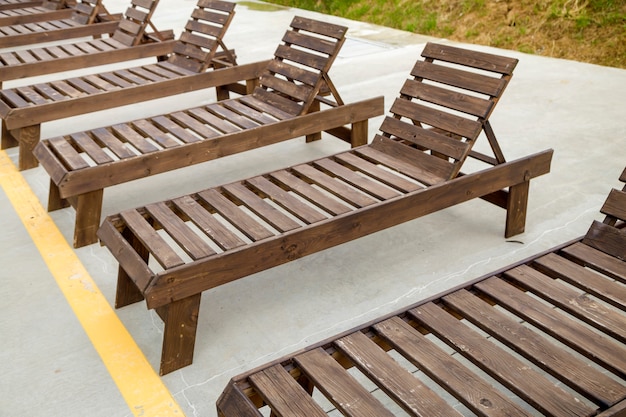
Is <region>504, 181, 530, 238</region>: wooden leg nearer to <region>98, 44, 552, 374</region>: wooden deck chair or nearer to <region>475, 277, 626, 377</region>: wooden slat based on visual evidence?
<region>98, 44, 552, 374</region>: wooden deck chair

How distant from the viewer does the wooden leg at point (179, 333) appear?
10.7 feet

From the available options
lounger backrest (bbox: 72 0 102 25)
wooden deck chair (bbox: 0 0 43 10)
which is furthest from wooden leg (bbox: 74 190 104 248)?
wooden deck chair (bbox: 0 0 43 10)

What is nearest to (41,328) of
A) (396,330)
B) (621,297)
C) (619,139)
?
(396,330)

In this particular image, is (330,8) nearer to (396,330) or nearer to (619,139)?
(619,139)

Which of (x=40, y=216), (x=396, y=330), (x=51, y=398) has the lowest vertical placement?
(x=40, y=216)

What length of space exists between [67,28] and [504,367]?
8.17 m

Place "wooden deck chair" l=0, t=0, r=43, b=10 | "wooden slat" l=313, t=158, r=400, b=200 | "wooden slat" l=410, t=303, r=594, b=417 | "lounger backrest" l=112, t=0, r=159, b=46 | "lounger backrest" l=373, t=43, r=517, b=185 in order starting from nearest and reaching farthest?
"wooden slat" l=410, t=303, r=594, b=417
"wooden slat" l=313, t=158, r=400, b=200
"lounger backrest" l=373, t=43, r=517, b=185
"lounger backrest" l=112, t=0, r=159, b=46
"wooden deck chair" l=0, t=0, r=43, b=10

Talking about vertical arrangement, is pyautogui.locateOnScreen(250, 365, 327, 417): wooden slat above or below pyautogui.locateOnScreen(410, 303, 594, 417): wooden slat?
below

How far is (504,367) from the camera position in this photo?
265cm

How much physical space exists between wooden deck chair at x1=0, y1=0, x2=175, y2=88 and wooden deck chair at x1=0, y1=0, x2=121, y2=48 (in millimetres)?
900

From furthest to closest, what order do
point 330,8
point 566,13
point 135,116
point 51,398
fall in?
point 330,8 < point 566,13 < point 135,116 < point 51,398

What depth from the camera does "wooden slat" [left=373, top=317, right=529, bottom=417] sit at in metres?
2.45

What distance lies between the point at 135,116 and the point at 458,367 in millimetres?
5304

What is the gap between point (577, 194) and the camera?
5.00 m
